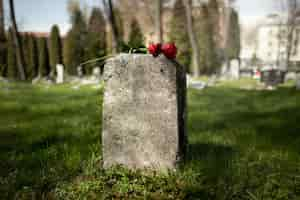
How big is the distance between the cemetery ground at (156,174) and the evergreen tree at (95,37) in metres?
24.2

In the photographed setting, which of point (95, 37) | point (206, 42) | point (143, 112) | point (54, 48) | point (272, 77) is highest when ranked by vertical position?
point (95, 37)

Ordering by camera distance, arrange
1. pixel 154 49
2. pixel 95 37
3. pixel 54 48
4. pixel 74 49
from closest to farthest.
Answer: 1. pixel 154 49
2. pixel 54 48
3. pixel 74 49
4. pixel 95 37

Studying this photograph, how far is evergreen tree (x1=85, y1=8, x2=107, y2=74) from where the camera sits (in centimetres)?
3038

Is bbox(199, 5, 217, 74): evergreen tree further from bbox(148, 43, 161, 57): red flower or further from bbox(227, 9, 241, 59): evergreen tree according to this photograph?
bbox(148, 43, 161, 57): red flower

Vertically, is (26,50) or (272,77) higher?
(26,50)

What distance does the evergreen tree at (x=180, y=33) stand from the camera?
29.5m

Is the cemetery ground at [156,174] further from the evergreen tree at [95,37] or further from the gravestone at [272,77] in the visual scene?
the evergreen tree at [95,37]

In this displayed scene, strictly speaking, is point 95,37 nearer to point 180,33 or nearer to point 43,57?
point 43,57

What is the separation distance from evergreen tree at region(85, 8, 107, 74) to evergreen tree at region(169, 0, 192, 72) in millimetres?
7389

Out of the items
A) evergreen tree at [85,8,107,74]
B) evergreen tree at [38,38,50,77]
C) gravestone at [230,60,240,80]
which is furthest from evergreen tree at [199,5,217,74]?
evergreen tree at [38,38,50,77]

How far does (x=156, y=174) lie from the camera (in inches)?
119

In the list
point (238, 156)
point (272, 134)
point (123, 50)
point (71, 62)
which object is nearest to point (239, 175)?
point (238, 156)

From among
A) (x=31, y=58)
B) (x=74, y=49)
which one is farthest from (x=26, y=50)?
(x=74, y=49)

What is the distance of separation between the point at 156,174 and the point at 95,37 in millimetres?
29107
